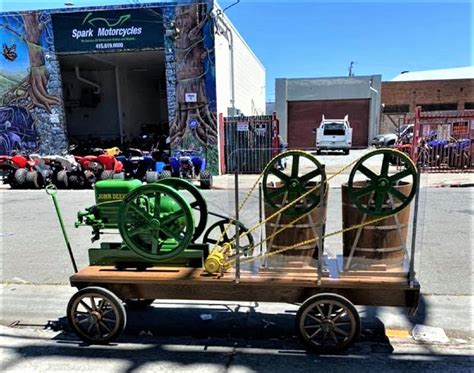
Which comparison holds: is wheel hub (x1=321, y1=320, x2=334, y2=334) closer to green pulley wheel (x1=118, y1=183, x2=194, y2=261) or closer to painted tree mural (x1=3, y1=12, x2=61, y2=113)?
green pulley wheel (x1=118, y1=183, x2=194, y2=261)

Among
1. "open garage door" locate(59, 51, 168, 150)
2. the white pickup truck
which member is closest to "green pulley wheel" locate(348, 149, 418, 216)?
the white pickup truck

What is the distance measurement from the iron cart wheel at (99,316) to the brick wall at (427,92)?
3022 centimetres

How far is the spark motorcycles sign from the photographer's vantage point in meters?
15.6

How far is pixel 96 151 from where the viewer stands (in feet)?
50.1

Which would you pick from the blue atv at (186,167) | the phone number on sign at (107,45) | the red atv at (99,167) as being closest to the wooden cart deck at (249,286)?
the red atv at (99,167)

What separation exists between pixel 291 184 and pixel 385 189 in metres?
0.77

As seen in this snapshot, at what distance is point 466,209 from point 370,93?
2097cm

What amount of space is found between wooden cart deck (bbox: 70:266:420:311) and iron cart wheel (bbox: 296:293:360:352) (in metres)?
0.11

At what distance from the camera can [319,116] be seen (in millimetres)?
29031

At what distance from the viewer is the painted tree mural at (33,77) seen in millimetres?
16344

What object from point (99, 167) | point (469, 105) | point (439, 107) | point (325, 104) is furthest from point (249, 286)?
point (469, 105)

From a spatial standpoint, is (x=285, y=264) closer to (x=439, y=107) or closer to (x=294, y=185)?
(x=294, y=185)

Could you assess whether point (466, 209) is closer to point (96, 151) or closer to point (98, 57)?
point (96, 151)

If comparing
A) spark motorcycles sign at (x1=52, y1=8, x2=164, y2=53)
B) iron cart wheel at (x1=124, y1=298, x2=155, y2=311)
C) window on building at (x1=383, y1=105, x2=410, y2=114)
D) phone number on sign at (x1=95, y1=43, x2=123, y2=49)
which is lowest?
iron cart wheel at (x1=124, y1=298, x2=155, y2=311)
